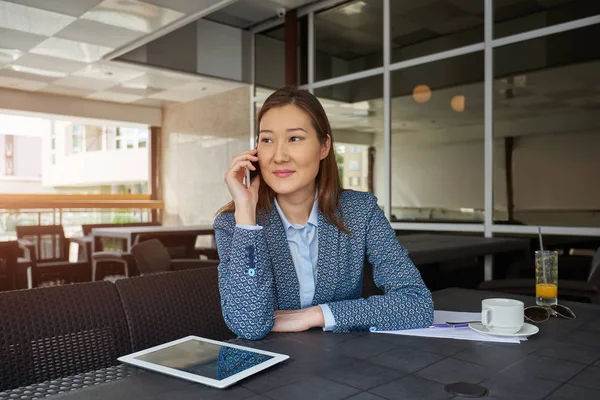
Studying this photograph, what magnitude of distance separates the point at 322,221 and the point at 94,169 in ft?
62.4

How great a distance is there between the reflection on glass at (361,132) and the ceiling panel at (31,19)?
257 cm

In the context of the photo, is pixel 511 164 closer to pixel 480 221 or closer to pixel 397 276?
pixel 480 221

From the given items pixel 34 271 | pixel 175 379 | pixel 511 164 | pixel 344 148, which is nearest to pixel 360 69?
pixel 344 148

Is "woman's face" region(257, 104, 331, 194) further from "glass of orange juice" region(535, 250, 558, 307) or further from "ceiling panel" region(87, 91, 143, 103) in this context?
"ceiling panel" region(87, 91, 143, 103)

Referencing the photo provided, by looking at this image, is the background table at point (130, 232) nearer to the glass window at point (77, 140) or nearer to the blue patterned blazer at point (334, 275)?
the blue patterned blazer at point (334, 275)

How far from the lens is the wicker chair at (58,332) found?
1076 mm

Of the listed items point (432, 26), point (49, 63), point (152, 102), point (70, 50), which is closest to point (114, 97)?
point (152, 102)

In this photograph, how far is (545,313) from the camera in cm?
129

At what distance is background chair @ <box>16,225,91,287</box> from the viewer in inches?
181

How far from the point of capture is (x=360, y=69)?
541 centimetres

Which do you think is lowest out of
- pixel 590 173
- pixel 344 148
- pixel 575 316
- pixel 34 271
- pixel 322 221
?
pixel 34 271

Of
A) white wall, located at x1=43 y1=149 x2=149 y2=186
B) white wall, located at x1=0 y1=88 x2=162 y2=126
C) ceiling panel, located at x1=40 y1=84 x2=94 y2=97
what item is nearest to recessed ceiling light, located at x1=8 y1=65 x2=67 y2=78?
ceiling panel, located at x1=40 y1=84 x2=94 y2=97

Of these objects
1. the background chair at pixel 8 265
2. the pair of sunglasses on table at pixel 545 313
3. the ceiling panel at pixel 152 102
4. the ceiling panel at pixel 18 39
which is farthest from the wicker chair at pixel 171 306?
the ceiling panel at pixel 152 102

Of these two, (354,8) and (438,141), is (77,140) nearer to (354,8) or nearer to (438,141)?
(354,8)
